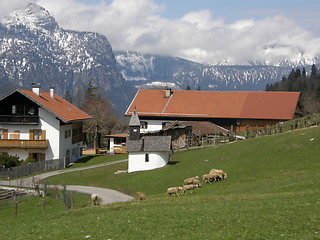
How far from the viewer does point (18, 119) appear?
62.6m

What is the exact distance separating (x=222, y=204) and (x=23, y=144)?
40.8m

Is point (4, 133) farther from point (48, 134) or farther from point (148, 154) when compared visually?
point (148, 154)

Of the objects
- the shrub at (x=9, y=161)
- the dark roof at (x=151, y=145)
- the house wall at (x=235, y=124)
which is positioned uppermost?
the house wall at (x=235, y=124)

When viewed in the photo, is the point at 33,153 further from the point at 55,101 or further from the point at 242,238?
the point at 242,238

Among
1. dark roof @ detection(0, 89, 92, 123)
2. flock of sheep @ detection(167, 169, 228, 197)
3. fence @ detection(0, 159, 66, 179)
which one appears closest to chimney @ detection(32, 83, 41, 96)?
dark roof @ detection(0, 89, 92, 123)

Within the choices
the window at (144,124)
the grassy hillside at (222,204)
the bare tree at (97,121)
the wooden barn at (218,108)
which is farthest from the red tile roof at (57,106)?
the bare tree at (97,121)

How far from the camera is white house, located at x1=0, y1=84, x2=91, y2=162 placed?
61.7 meters

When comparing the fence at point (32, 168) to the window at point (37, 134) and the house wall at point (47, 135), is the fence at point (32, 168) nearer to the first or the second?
the house wall at point (47, 135)

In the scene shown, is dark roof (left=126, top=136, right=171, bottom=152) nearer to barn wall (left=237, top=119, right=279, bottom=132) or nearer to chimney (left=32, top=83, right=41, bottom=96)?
chimney (left=32, top=83, right=41, bottom=96)

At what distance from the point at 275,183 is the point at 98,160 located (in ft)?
119

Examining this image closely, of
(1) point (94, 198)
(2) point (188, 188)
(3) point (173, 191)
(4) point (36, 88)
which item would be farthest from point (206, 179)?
(4) point (36, 88)

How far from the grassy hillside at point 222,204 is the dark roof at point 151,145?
7.24 ft

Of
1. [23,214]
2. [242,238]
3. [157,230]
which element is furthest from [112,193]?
[242,238]

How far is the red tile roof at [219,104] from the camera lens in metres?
85.5
